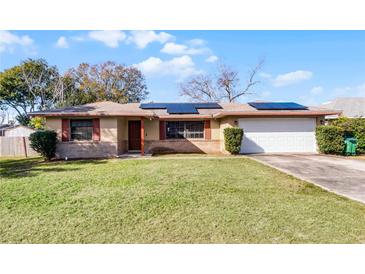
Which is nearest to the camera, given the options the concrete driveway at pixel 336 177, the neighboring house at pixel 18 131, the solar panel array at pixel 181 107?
the concrete driveway at pixel 336 177

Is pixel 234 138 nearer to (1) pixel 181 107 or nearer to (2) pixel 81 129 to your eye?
(1) pixel 181 107

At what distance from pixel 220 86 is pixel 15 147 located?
2709 cm

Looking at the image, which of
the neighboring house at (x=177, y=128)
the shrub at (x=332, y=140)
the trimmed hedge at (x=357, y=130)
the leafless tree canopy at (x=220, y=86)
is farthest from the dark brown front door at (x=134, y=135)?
the leafless tree canopy at (x=220, y=86)

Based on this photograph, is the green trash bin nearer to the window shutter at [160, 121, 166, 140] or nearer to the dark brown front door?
the window shutter at [160, 121, 166, 140]

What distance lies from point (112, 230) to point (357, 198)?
219 inches

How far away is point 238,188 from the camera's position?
718cm

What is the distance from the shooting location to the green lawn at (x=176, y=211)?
410 centimetres

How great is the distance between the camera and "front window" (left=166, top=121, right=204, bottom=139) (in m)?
18.0

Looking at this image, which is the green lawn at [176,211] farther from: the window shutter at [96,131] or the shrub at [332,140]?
the shrub at [332,140]

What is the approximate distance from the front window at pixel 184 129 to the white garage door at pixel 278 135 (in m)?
3.05

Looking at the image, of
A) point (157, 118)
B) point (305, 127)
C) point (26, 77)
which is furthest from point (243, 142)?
point (26, 77)

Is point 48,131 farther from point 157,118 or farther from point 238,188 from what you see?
point 238,188

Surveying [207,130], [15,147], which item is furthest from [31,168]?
[207,130]

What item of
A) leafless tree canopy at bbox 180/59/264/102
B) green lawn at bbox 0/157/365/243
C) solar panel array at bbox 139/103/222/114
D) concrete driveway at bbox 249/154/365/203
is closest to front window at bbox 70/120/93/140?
solar panel array at bbox 139/103/222/114
